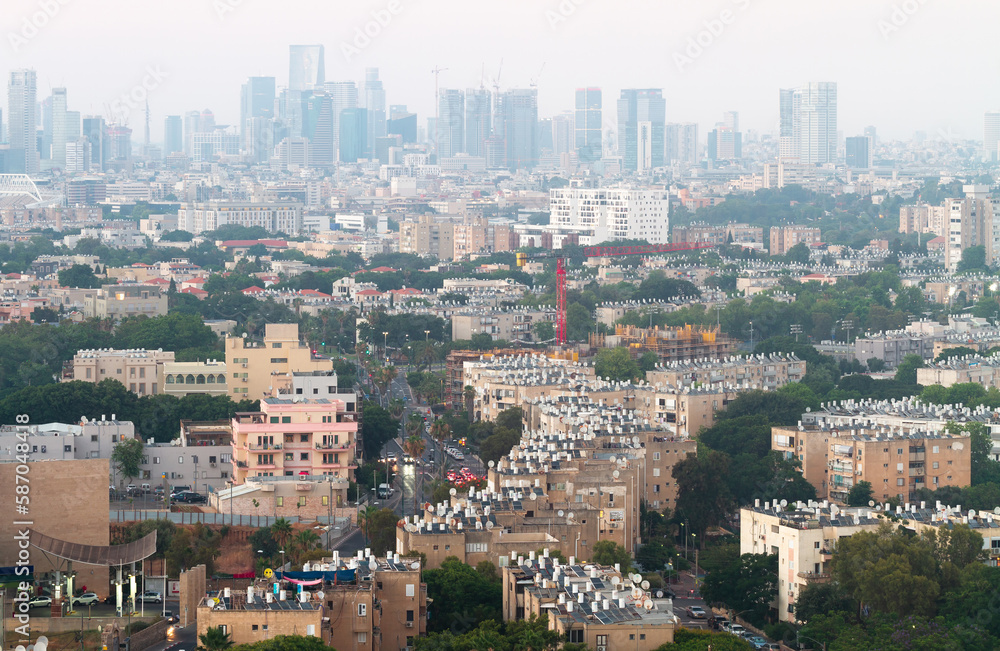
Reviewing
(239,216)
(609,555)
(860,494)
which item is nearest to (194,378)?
(860,494)

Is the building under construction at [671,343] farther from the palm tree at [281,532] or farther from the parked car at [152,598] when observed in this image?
the parked car at [152,598]

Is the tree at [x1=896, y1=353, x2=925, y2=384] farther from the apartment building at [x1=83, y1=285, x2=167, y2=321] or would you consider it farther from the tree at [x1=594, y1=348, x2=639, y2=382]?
the apartment building at [x1=83, y1=285, x2=167, y2=321]

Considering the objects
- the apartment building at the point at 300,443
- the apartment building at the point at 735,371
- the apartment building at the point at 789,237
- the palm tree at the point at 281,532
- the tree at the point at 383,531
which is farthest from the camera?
the apartment building at the point at 789,237

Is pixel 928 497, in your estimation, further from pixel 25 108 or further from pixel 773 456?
pixel 25 108

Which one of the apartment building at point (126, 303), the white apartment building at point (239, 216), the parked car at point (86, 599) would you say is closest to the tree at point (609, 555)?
the parked car at point (86, 599)

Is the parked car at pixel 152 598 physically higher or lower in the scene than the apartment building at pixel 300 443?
A: lower

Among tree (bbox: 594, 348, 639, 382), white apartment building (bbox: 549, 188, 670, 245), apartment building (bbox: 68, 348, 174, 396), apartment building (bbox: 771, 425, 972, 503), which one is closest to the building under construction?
tree (bbox: 594, 348, 639, 382)
